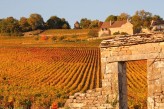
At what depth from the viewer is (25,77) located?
37.2 meters

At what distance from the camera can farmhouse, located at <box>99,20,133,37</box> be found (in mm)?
92562

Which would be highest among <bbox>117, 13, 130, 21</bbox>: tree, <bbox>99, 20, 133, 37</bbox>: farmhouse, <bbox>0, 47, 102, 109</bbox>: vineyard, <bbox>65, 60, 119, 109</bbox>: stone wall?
<bbox>117, 13, 130, 21</bbox>: tree

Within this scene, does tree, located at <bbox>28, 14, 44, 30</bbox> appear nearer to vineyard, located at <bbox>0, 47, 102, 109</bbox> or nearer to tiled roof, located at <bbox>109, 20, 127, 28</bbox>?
tiled roof, located at <bbox>109, 20, 127, 28</bbox>

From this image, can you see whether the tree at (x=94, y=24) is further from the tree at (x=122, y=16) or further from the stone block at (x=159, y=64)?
the stone block at (x=159, y=64)

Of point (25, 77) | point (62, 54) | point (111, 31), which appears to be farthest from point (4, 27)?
point (25, 77)

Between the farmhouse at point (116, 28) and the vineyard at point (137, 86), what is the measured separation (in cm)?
4850

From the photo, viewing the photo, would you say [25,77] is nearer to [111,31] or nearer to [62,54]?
[62,54]

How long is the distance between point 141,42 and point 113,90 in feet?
5.41

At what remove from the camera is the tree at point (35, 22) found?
110m

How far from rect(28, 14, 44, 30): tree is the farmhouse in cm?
2013

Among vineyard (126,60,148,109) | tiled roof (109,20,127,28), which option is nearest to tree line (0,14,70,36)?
tiled roof (109,20,127,28)

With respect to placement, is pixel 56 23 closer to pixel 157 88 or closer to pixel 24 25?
pixel 24 25

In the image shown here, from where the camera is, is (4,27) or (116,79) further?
(4,27)

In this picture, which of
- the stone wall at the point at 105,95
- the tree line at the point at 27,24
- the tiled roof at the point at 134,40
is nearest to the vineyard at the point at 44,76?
the stone wall at the point at 105,95
